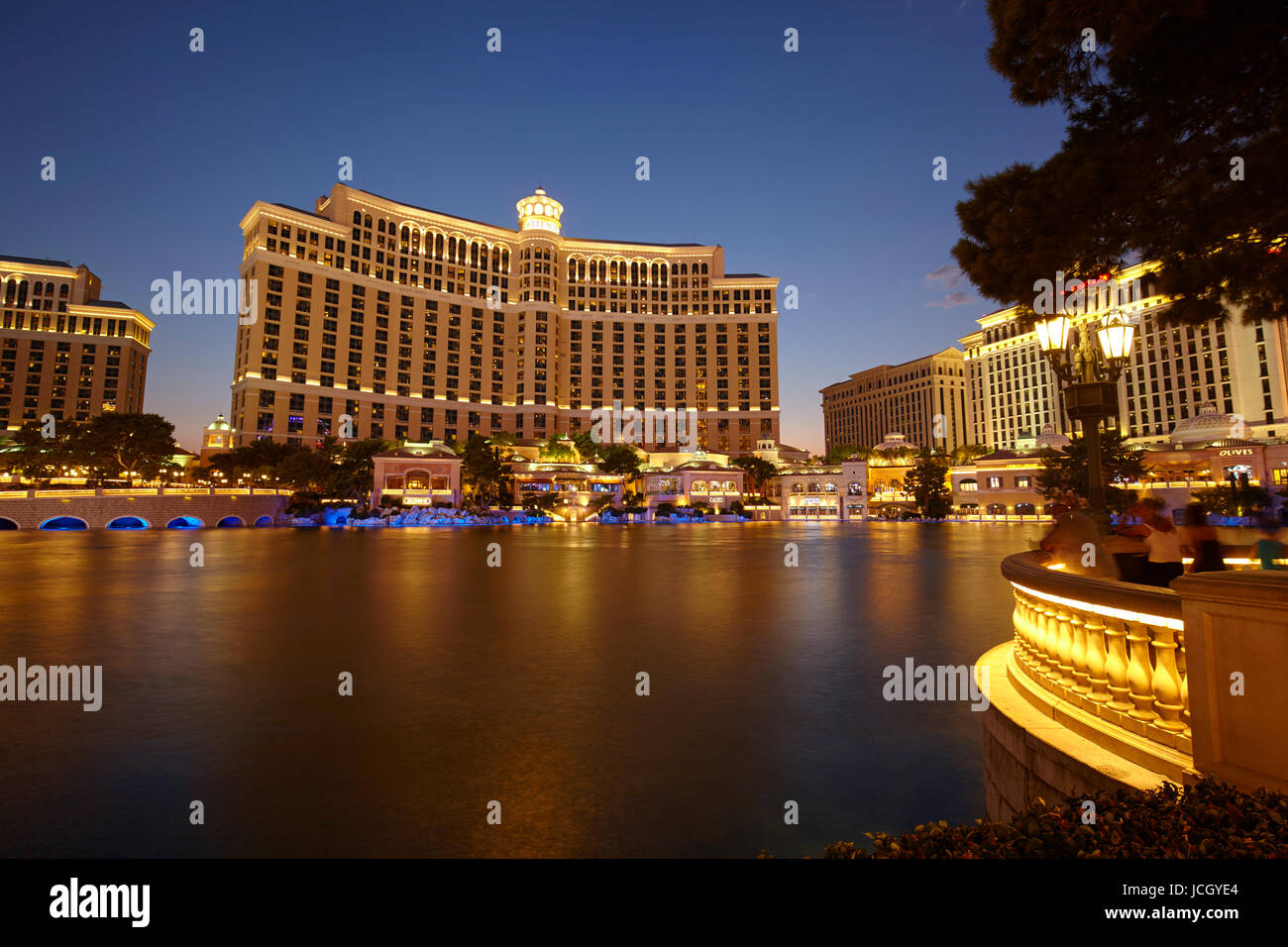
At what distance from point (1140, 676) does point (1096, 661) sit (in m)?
0.28

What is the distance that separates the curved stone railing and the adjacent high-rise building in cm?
14295

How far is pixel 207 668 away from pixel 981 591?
52.0 ft

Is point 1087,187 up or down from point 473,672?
up

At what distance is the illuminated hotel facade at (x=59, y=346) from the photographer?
116m

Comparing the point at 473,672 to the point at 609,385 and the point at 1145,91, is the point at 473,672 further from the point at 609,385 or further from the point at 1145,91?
the point at 609,385

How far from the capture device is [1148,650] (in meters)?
3.70

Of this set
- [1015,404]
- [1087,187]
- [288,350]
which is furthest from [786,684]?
[1015,404]

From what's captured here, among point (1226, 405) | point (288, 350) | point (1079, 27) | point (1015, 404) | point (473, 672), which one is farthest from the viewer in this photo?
point (1015, 404)

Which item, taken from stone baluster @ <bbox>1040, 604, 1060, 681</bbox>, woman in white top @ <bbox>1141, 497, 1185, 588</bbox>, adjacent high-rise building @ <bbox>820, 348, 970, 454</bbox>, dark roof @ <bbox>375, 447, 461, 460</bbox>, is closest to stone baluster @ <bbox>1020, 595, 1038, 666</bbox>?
stone baluster @ <bbox>1040, 604, 1060, 681</bbox>

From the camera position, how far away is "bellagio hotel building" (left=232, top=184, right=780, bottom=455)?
100 metres

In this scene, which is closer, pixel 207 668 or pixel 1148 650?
pixel 1148 650

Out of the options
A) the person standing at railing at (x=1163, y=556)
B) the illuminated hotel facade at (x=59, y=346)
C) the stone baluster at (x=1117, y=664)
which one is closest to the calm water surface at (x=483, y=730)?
the stone baluster at (x=1117, y=664)
